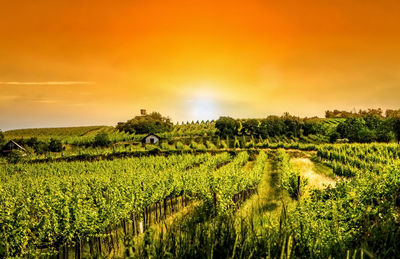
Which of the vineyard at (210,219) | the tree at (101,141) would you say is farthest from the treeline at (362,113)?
the tree at (101,141)

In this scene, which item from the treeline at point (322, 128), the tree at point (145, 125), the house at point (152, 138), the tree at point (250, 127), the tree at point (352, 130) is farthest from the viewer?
the tree at point (145, 125)

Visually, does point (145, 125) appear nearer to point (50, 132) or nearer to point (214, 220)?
point (50, 132)

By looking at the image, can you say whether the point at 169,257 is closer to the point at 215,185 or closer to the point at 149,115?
the point at 215,185

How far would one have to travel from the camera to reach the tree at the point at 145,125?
8994 cm

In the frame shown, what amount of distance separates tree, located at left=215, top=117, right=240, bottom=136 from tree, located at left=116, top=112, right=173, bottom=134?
2602 cm

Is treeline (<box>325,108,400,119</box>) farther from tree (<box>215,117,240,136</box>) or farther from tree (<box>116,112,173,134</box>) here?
tree (<box>116,112,173,134</box>)

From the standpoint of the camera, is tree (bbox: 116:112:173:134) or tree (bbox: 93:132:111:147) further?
tree (bbox: 116:112:173:134)

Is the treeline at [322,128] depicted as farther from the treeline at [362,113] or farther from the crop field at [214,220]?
the crop field at [214,220]

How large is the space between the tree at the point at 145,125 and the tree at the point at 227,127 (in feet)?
85.4

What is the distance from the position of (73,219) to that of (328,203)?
10.2m

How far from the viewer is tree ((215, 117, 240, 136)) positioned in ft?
253

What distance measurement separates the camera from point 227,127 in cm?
7919

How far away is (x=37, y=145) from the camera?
67000 mm

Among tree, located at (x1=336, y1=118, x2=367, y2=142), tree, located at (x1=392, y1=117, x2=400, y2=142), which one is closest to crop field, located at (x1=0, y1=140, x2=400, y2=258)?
tree, located at (x1=336, y1=118, x2=367, y2=142)
